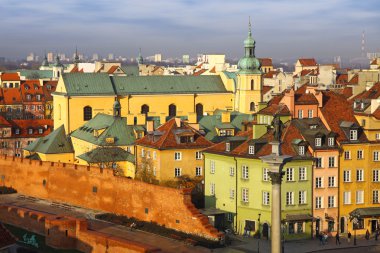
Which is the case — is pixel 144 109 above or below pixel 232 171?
above

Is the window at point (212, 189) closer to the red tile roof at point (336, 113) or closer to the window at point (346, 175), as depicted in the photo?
the window at point (346, 175)

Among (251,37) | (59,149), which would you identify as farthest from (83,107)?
(251,37)

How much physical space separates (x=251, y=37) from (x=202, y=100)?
9672mm

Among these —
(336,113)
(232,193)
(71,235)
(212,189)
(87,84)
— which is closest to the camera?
(71,235)

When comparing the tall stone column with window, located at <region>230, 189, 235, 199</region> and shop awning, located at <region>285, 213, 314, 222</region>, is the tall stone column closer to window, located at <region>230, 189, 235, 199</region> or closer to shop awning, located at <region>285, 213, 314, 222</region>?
shop awning, located at <region>285, 213, 314, 222</region>

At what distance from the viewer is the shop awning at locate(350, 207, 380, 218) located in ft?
172

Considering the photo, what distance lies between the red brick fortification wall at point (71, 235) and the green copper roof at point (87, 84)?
35.3 meters

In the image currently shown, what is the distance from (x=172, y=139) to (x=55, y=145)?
18.7 m

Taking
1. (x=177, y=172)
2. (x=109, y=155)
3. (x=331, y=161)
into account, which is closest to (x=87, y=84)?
(x=109, y=155)

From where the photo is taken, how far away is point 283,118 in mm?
56344

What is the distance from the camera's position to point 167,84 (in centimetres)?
9375

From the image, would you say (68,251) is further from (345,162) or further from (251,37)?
(251,37)

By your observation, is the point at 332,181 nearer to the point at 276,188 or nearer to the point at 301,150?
the point at 301,150

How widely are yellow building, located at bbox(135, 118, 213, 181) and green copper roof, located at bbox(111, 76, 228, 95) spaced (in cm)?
2703
